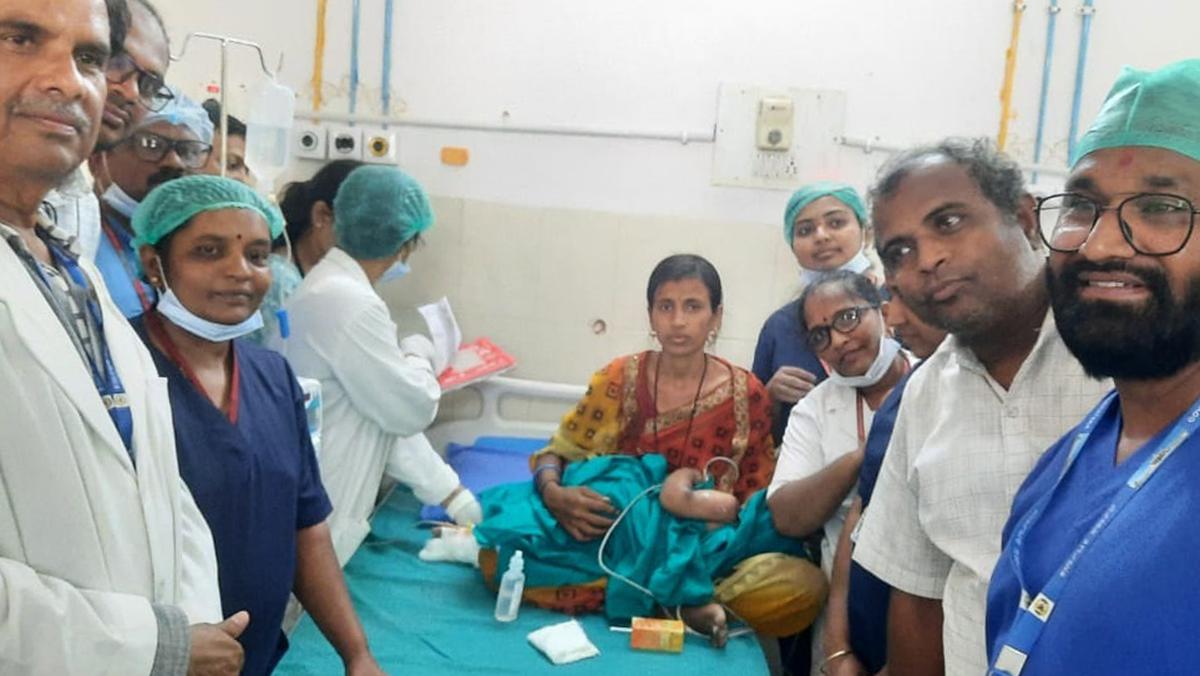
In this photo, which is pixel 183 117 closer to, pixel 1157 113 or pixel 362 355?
pixel 362 355

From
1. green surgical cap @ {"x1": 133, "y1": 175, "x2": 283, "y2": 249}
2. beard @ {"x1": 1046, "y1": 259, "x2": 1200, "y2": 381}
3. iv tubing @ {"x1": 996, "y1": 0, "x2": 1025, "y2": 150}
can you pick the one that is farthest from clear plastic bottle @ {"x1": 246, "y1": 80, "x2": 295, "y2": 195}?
iv tubing @ {"x1": 996, "y1": 0, "x2": 1025, "y2": 150}

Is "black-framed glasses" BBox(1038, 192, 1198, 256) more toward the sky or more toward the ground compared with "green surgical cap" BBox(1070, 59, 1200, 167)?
more toward the ground

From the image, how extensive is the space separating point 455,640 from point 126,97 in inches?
57.4

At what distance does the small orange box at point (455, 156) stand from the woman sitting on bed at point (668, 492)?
1.62 meters

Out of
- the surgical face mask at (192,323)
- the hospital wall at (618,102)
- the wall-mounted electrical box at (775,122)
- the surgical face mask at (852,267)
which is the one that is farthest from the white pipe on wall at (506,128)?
the surgical face mask at (192,323)

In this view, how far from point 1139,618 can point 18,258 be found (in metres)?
1.35

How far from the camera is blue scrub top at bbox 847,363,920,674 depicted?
5.52ft

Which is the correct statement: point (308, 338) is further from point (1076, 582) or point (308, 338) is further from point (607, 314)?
point (1076, 582)

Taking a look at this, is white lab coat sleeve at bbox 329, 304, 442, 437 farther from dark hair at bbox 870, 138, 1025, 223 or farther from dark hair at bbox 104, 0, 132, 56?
dark hair at bbox 870, 138, 1025, 223

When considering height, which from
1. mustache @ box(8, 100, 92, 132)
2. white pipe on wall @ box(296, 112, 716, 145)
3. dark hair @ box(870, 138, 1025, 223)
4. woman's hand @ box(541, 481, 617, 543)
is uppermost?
white pipe on wall @ box(296, 112, 716, 145)

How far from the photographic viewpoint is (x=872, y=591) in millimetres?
1718

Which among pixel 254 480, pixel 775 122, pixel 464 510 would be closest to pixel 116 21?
pixel 254 480

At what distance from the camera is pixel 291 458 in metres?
1.64

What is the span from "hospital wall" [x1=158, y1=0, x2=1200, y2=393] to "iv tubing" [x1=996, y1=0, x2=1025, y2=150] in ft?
0.10
